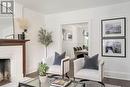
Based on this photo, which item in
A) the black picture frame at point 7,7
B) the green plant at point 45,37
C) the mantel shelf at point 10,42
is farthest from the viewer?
the green plant at point 45,37

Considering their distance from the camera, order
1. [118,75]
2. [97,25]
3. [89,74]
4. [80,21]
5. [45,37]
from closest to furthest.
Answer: [89,74], [118,75], [97,25], [80,21], [45,37]

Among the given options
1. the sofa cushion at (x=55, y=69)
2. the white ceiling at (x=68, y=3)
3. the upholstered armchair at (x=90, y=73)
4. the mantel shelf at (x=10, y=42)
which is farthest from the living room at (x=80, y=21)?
the sofa cushion at (x=55, y=69)

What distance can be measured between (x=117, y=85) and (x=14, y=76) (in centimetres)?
303

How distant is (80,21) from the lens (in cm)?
496

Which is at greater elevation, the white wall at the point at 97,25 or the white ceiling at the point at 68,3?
the white ceiling at the point at 68,3

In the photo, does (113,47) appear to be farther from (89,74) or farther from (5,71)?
(5,71)

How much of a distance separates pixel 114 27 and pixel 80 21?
1.32 m

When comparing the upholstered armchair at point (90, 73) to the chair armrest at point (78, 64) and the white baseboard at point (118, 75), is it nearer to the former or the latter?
the chair armrest at point (78, 64)

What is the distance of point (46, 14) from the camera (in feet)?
18.6

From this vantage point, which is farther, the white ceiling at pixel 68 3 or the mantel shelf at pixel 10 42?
the white ceiling at pixel 68 3

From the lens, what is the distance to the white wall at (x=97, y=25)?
4.14 metres

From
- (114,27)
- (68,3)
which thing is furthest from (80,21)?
(114,27)

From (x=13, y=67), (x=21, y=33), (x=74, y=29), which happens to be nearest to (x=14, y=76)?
(x=13, y=67)

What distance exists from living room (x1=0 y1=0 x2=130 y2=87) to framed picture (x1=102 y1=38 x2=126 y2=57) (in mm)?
31
